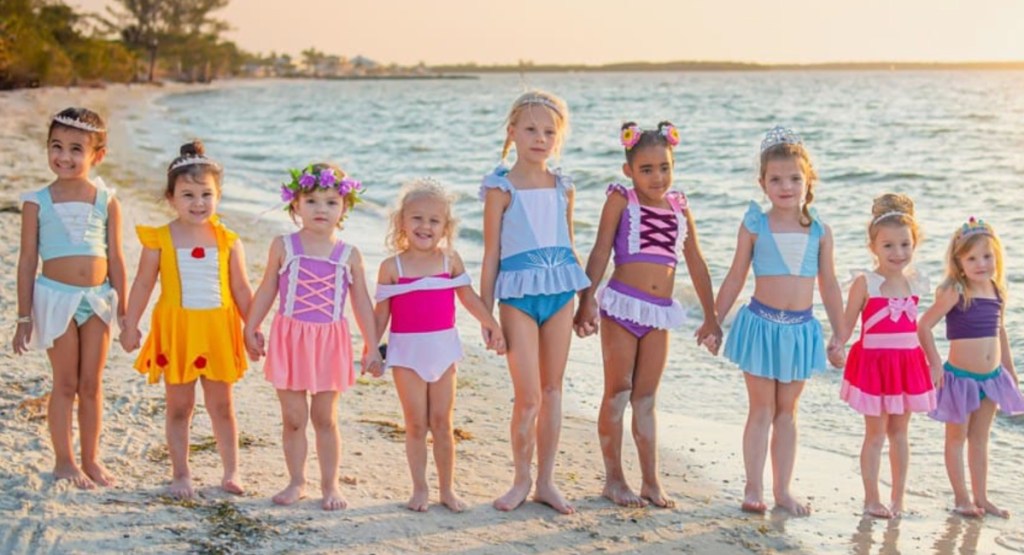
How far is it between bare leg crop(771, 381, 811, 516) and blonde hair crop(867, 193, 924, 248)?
0.81 metres

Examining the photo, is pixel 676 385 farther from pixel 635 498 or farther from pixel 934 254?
pixel 934 254

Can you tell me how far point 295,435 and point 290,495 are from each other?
0.25 m

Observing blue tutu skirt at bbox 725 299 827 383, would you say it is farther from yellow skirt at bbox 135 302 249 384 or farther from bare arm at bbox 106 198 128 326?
bare arm at bbox 106 198 128 326

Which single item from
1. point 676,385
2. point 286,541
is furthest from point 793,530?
point 676,385

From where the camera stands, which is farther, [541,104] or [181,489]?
[541,104]

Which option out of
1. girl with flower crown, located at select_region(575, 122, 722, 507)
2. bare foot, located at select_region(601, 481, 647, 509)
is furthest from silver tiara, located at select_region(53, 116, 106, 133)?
bare foot, located at select_region(601, 481, 647, 509)

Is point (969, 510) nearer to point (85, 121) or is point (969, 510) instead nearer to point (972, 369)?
point (972, 369)

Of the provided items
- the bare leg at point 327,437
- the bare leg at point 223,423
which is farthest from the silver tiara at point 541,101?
the bare leg at point 223,423

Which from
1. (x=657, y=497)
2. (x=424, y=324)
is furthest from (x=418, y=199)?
(x=657, y=497)

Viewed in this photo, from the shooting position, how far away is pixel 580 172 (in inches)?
814

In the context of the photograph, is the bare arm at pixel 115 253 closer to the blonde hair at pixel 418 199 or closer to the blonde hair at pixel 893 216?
the blonde hair at pixel 418 199

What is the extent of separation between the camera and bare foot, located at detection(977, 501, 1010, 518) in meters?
4.94

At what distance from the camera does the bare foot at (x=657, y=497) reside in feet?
15.7

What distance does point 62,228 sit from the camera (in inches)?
179
